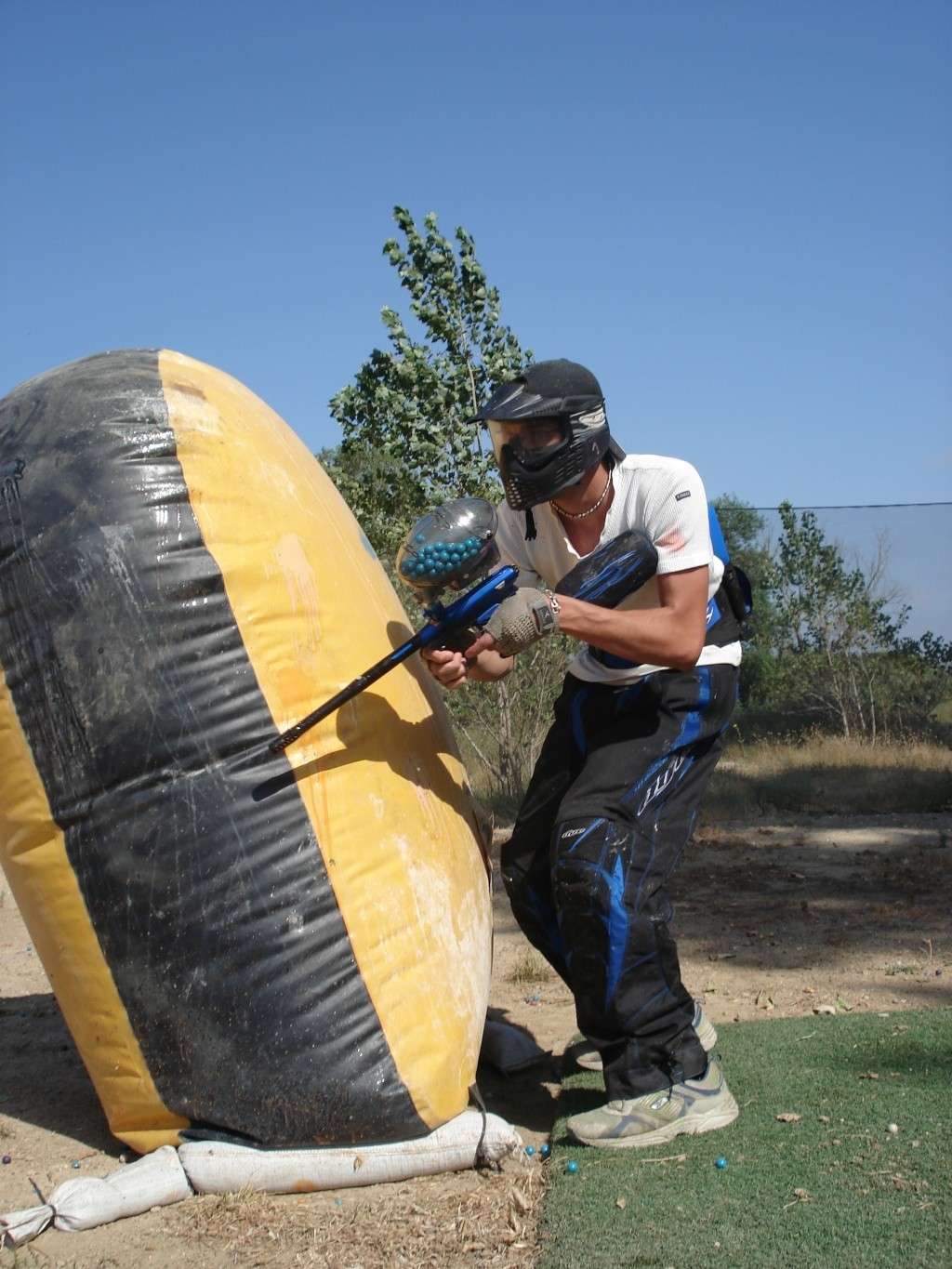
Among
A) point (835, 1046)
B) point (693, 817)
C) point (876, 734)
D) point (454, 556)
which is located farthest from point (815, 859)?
point (876, 734)

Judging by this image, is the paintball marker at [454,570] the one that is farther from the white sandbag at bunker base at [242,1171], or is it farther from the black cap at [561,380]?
the white sandbag at bunker base at [242,1171]

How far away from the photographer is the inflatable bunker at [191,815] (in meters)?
2.93

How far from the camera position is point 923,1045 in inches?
144

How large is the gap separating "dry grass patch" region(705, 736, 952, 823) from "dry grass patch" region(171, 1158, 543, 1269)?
615cm

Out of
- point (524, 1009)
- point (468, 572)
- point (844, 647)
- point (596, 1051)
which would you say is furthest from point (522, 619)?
point (844, 647)

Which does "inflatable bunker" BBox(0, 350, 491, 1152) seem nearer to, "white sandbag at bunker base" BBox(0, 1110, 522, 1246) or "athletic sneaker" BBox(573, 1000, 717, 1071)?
"white sandbag at bunker base" BBox(0, 1110, 522, 1246)

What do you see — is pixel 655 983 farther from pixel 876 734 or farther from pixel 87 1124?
pixel 876 734

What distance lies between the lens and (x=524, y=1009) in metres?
4.63

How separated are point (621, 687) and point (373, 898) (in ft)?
3.15

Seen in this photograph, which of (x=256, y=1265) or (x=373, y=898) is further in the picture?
(x=373, y=898)

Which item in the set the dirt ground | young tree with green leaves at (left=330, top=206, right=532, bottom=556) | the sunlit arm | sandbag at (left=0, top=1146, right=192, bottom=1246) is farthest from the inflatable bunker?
young tree with green leaves at (left=330, top=206, right=532, bottom=556)

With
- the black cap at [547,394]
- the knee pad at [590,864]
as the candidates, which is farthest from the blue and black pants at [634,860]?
the black cap at [547,394]

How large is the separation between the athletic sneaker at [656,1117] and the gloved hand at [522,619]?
1.23m

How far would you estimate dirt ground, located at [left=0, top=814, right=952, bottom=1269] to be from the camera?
9.05 feet
